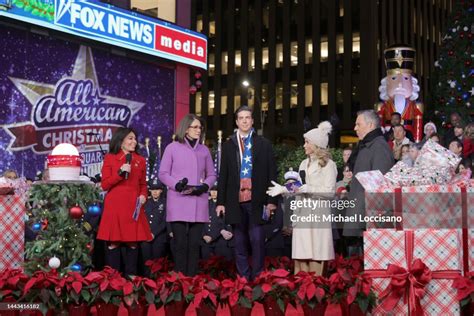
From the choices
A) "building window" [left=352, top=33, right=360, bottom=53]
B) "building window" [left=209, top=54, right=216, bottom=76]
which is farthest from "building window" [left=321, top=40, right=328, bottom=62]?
"building window" [left=209, top=54, right=216, bottom=76]

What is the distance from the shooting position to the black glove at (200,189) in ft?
22.6

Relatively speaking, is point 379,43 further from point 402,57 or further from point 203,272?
point 203,272

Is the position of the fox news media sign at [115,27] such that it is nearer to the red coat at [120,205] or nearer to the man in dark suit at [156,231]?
the man in dark suit at [156,231]

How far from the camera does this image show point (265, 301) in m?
5.29

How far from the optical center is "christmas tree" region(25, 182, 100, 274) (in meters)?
6.46

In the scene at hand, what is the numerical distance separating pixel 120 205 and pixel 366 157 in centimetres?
247

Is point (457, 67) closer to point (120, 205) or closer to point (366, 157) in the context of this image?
point (366, 157)

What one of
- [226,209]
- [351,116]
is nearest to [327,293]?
[226,209]

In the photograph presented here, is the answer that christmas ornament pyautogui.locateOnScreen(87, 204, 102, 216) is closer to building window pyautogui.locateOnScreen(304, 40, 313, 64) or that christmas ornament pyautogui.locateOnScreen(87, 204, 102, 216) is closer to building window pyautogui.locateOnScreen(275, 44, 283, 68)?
building window pyautogui.locateOnScreen(304, 40, 313, 64)

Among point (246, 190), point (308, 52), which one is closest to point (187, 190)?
point (246, 190)

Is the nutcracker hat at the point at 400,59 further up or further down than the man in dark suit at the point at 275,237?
further up

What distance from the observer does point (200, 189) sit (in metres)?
6.91

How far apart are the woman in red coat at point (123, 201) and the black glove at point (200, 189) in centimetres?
56

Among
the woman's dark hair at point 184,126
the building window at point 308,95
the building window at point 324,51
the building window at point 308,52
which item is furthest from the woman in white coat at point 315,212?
the building window at point 308,52
